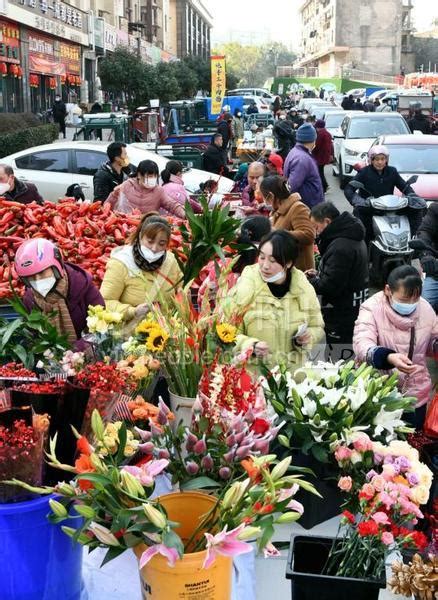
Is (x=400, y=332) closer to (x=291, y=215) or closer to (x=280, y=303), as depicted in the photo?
(x=280, y=303)

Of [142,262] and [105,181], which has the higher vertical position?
[105,181]

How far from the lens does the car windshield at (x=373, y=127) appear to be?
18.3 meters

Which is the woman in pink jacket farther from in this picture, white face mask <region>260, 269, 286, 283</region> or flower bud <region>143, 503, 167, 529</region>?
flower bud <region>143, 503, 167, 529</region>

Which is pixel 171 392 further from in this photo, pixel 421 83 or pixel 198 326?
pixel 421 83

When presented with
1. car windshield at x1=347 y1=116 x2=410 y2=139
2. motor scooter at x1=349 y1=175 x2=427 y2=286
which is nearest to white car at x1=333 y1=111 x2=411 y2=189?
car windshield at x1=347 y1=116 x2=410 y2=139

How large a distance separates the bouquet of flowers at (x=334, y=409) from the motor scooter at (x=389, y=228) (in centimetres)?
607

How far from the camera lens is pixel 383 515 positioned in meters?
2.21

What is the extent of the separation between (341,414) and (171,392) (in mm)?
691

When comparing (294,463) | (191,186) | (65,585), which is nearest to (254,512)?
(65,585)

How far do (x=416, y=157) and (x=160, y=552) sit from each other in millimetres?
11865

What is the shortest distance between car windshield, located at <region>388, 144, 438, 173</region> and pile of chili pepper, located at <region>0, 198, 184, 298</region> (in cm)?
695

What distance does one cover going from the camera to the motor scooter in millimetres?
9117

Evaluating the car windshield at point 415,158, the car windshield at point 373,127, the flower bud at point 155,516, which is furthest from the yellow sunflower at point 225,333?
the car windshield at point 373,127

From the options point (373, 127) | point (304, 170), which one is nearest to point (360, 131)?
point (373, 127)
